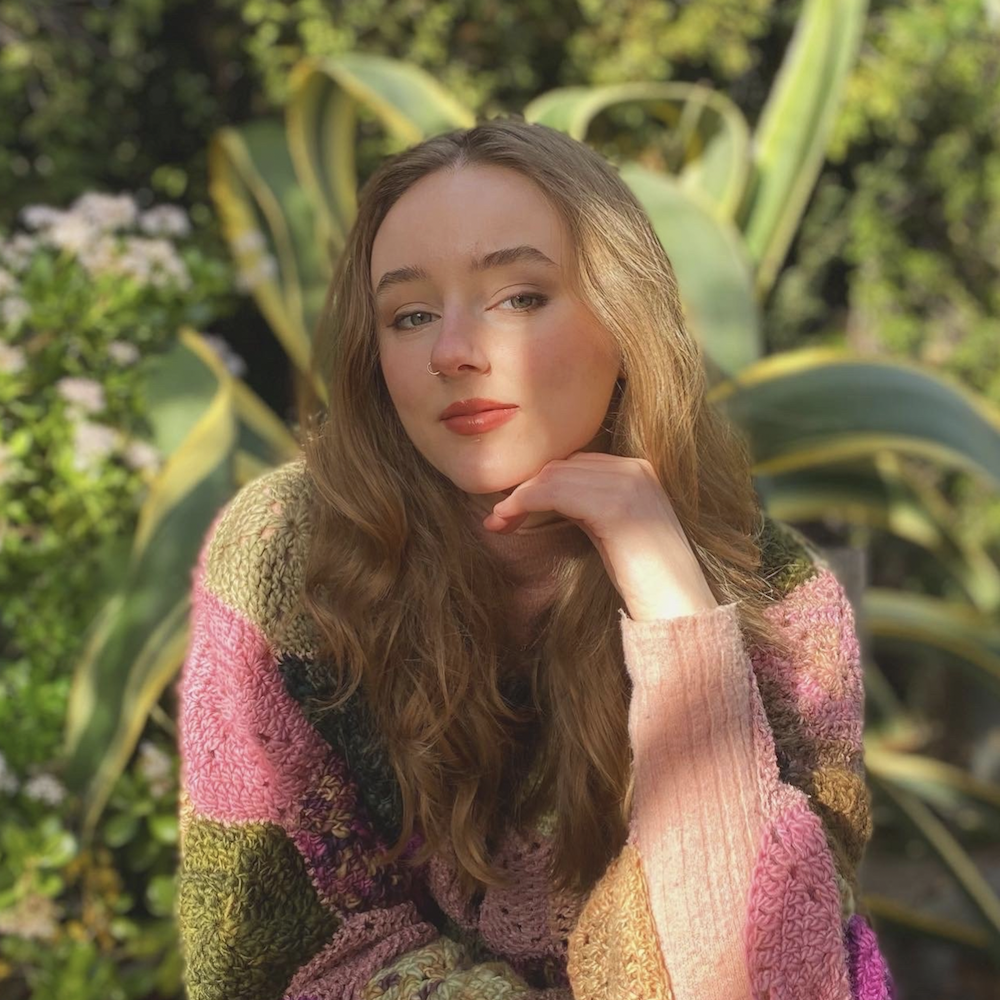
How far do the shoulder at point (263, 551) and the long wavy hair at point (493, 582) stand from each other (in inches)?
1.0

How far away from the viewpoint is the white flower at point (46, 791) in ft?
5.69

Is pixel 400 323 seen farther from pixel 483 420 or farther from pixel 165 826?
pixel 165 826

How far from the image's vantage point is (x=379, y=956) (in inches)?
45.8

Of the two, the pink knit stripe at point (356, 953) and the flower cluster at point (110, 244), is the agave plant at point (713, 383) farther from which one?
the pink knit stripe at point (356, 953)

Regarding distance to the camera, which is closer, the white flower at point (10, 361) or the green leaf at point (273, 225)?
the white flower at point (10, 361)

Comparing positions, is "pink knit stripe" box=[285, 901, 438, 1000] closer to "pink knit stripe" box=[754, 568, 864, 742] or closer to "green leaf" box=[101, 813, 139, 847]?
"pink knit stripe" box=[754, 568, 864, 742]

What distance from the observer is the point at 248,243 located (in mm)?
2418

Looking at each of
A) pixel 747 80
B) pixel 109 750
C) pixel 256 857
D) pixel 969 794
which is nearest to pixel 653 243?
pixel 256 857

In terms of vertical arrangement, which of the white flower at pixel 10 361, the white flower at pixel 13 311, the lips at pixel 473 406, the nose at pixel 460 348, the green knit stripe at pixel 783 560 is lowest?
the green knit stripe at pixel 783 560

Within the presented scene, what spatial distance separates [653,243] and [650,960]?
0.63m

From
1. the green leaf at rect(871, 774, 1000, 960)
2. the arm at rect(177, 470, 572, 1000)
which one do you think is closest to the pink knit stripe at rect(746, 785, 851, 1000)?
the arm at rect(177, 470, 572, 1000)

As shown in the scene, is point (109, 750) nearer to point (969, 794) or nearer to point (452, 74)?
point (969, 794)

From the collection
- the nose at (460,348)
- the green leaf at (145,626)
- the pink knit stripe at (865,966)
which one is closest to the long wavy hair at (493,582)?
the nose at (460,348)

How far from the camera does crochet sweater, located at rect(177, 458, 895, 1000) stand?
1044 mm
